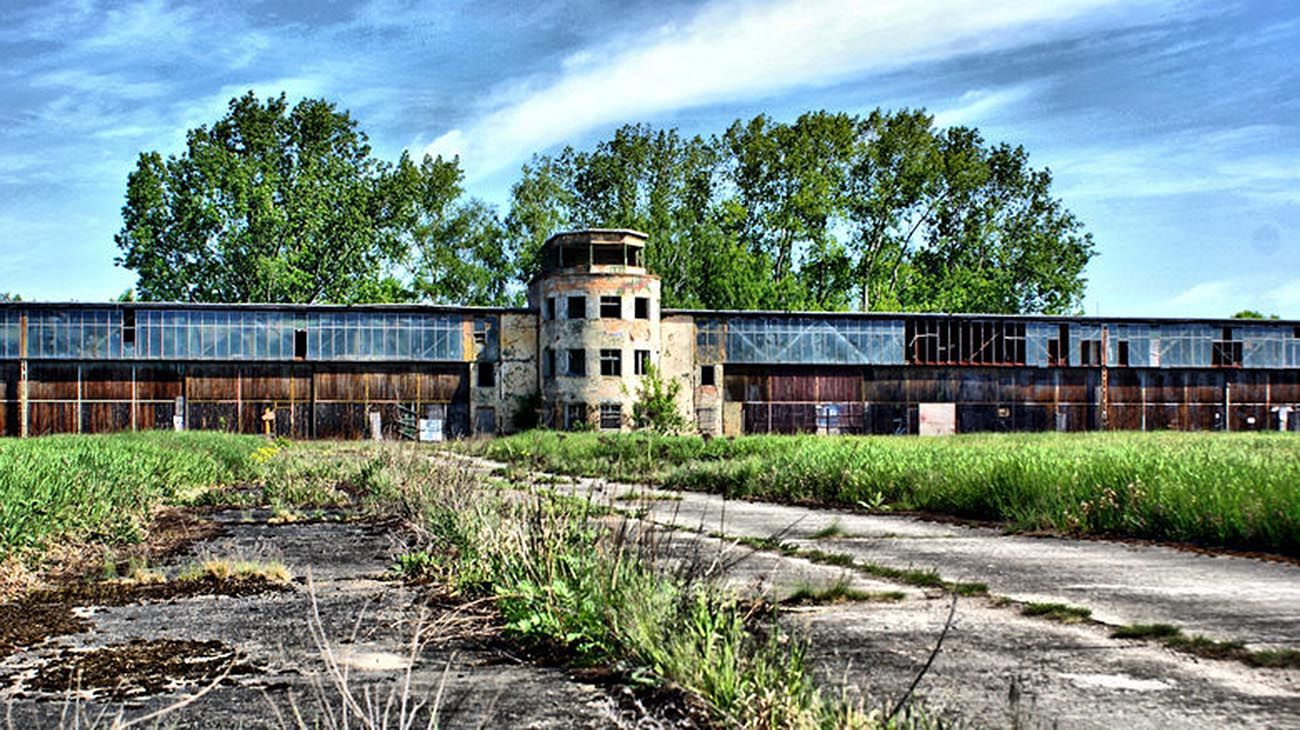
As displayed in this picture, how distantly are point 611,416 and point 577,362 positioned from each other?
288 cm

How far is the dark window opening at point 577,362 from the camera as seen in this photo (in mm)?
51938

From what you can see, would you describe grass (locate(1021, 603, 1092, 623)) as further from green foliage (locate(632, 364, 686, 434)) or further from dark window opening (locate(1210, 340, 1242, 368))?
dark window opening (locate(1210, 340, 1242, 368))

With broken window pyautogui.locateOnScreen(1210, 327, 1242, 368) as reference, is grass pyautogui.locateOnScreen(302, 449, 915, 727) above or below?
below

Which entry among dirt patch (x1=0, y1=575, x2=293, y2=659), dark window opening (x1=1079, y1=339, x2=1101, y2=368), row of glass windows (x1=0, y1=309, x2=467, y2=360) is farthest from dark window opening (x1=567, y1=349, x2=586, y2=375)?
dirt patch (x1=0, y1=575, x2=293, y2=659)

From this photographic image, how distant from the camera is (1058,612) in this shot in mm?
7648

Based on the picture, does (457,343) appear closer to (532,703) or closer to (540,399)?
(540,399)

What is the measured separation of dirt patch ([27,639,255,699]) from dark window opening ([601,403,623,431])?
1734 inches

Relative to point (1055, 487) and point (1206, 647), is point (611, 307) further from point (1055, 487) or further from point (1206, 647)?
point (1206, 647)

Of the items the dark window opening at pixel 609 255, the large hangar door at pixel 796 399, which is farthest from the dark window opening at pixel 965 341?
the dark window opening at pixel 609 255

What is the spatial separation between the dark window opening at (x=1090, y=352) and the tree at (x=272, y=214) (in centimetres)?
3440

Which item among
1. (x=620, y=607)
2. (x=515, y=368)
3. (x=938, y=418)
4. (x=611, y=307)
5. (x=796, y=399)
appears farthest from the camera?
(x=938, y=418)

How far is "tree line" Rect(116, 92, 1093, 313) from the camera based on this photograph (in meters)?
63.3

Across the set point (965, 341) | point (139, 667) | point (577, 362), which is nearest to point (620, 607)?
point (139, 667)

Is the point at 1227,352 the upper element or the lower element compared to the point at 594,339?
lower
